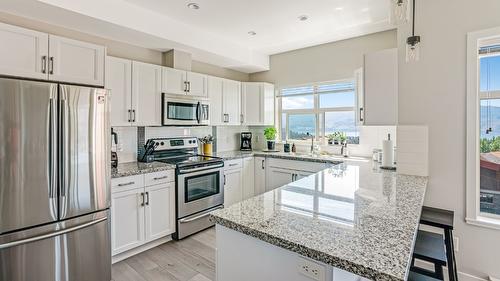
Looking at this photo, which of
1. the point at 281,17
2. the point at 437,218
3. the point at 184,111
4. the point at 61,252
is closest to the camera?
the point at 437,218

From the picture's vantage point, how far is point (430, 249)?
167cm

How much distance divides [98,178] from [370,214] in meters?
2.21

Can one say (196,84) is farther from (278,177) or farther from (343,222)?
(343,222)

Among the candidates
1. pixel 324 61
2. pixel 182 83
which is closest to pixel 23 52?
pixel 182 83

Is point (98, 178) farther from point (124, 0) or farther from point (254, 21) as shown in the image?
point (254, 21)

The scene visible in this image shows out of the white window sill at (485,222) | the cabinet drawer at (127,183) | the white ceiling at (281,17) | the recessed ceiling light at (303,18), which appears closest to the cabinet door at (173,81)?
the white ceiling at (281,17)

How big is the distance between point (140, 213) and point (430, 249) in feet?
8.72

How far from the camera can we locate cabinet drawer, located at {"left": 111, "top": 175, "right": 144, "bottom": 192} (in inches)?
99.5

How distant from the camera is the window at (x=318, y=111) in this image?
4051mm

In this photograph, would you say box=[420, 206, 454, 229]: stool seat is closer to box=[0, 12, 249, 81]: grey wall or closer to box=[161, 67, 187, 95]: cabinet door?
box=[161, 67, 187, 95]: cabinet door

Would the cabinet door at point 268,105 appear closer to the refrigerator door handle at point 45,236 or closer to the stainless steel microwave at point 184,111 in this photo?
the stainless steel microwave at point 184,111

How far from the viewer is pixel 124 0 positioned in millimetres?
2658

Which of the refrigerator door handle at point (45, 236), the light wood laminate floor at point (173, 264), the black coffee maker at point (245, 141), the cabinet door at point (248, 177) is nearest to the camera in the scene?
the refrigerator door handle at point (45, 236)

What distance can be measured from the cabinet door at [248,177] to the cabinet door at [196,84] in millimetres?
1286
